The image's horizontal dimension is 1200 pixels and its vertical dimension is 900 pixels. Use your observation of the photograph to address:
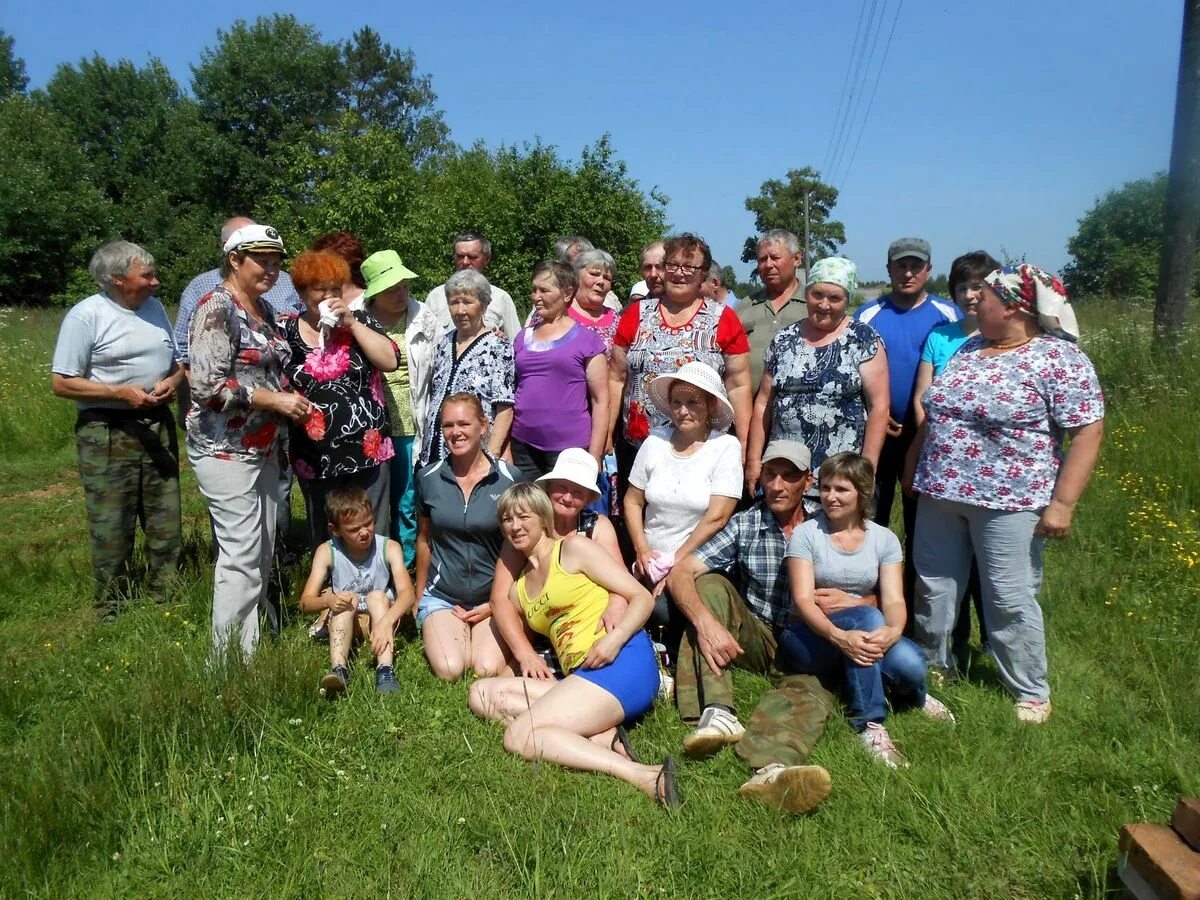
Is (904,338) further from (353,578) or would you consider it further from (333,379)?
(353,578)

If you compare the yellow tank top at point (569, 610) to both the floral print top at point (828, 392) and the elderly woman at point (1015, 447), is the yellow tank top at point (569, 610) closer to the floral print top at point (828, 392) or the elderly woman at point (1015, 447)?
the floral print top at point (828, 392)

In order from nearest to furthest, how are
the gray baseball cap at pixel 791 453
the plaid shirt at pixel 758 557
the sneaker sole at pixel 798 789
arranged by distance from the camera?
the sneaker sole at pixel 798 789, the gray baseball cap at pixel 791 453, the plaid shirt at pixel 758 557

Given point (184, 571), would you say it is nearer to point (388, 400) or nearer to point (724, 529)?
point (388, 400)

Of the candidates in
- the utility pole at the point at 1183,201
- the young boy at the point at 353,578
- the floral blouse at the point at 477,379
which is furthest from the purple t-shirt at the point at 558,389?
the utility pole at the point at 1183,201

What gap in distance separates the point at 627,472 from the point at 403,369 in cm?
150

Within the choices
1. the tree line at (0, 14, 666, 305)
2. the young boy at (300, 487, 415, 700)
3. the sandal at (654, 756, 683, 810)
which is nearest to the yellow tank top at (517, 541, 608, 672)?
the sandal at (654, 756, 683, 810)

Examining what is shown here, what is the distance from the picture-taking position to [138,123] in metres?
40.2

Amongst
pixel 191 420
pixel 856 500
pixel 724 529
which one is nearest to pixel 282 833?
pixel 191 420

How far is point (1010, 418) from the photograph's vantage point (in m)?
3.63

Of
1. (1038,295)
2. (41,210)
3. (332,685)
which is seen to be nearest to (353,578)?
(332,685)

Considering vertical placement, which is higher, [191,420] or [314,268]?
[314,268]

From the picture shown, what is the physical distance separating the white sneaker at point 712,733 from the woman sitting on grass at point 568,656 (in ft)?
0.69

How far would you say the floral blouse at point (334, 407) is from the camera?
4.50 meters

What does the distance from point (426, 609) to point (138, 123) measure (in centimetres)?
4454
